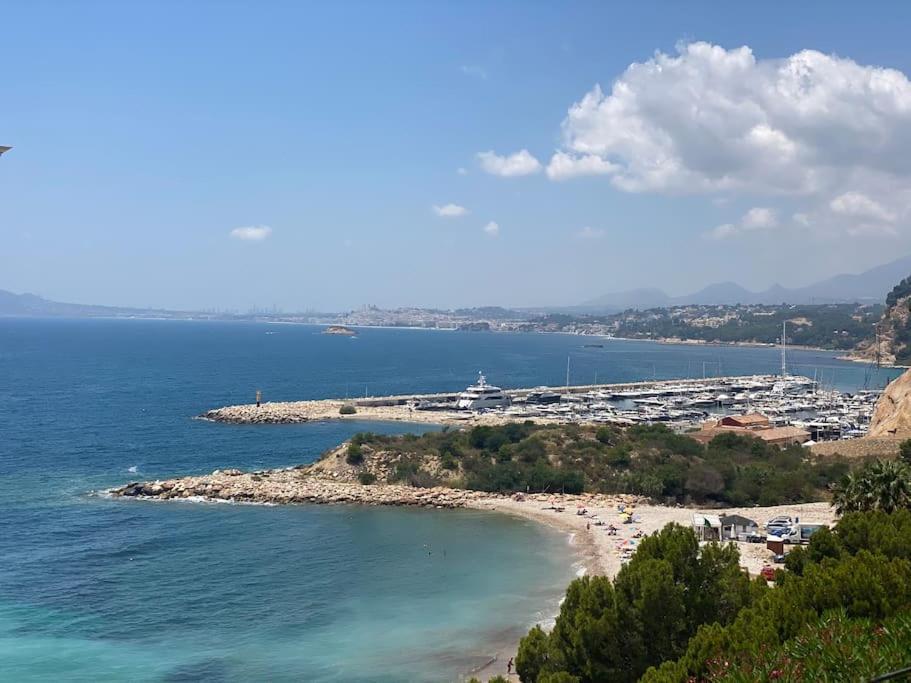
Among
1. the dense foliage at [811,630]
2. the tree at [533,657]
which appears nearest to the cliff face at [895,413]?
the tree at [533,657]

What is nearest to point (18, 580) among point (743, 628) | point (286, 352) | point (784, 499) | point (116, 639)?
point (116, 639)

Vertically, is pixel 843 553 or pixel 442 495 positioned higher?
pixel 843 553

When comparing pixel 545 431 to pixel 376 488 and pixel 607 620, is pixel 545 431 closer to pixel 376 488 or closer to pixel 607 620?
pixel 376 488

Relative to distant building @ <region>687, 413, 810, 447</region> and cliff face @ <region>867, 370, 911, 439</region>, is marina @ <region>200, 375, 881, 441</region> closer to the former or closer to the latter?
distant building @ <region>687, 413, 810, 447</region>

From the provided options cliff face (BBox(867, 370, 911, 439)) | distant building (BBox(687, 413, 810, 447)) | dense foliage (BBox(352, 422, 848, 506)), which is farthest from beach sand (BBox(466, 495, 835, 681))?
cliff face (BBox(867, 370, 911, 439))

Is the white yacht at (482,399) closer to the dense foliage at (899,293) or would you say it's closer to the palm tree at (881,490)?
the palm tree at (881,490)

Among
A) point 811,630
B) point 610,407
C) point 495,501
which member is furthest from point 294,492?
point 610,407
